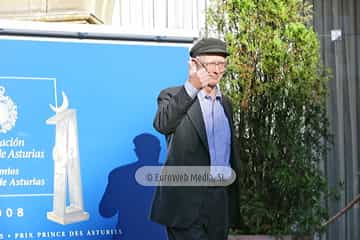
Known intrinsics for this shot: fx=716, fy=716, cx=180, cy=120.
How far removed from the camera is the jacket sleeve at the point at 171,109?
3084 millimetres

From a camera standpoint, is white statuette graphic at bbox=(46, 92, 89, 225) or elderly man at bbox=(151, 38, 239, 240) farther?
white statuette graphic at bbox=(46, 92, 89, 225)

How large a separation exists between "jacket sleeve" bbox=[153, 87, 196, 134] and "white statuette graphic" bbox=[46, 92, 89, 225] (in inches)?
15.7

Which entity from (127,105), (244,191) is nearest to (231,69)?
(244,191)

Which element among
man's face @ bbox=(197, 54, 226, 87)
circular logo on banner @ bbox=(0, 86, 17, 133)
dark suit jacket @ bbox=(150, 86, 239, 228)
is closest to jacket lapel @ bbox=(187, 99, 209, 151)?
dark suit jacket @ bbox=(150, 86, 239, 228)

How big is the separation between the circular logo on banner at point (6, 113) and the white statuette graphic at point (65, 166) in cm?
16

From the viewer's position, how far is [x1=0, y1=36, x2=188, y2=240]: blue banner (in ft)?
10.5

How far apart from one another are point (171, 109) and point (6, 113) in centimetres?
74

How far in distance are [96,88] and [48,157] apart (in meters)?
0.39

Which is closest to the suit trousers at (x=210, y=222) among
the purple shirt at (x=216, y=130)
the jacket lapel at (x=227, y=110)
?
the purple shirt at (x=216, y=130)

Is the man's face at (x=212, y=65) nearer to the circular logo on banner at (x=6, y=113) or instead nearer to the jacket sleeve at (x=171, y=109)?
the jacket sleeve at (x=171, y=109)

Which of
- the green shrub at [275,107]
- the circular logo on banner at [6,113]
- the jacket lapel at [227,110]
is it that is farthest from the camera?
the green shrub at [275,107]

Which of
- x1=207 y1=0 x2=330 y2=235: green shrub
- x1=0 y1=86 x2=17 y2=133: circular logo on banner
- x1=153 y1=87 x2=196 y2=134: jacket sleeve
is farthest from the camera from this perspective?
x1=207 y1=0 x2=330 y2=235: green shrub

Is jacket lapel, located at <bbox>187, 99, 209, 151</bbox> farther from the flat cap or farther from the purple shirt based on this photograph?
the flat cap

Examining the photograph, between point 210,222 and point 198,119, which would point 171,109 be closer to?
point 198,119
